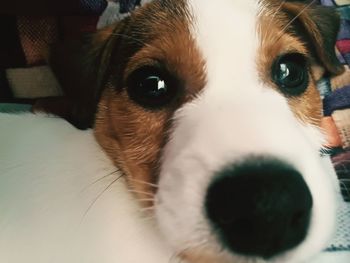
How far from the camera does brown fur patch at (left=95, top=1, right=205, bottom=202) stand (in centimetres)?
152

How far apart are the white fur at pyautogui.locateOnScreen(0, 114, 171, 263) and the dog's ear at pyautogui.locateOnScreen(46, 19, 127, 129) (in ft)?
0.30

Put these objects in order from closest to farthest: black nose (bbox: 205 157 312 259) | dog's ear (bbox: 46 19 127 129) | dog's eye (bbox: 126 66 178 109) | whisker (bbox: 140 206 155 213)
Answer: black nose (bbox: 205 157 312 259)
whisker (bbox: 140 206 155 213)
dog's eye (bbox: 126 66 178 109)
dog's ear (bbox: 46 19 127 129)

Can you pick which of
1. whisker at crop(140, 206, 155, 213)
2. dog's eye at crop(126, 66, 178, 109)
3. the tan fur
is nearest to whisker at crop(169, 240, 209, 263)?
whisker at crop(140, 206, 155, 213)

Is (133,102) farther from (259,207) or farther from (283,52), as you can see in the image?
(259,207)

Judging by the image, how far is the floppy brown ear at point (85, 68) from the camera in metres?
1.76

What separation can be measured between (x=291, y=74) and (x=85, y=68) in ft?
2.04

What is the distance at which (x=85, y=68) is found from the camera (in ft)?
5.82

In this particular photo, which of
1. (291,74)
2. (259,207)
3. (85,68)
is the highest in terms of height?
(291,74)

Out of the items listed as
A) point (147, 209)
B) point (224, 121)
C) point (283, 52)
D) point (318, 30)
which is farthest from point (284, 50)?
point (147, 209)

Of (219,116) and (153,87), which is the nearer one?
(219,116)

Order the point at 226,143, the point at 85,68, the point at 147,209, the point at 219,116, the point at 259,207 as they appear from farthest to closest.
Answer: the point at 85,68 → the point at 147,209 → the point at 219,116 → the point at 226,143 → the point at 259,207

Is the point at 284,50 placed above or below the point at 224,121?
above

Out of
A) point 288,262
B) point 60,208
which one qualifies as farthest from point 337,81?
point 60,208

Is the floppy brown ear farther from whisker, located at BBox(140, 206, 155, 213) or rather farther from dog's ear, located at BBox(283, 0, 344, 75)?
dog's ear, located at BBox(283, 0, 344, 75)
